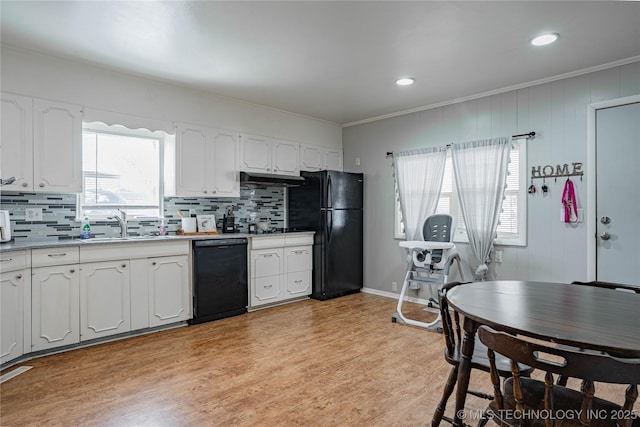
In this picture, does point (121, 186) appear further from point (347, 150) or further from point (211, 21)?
point (347, 150)

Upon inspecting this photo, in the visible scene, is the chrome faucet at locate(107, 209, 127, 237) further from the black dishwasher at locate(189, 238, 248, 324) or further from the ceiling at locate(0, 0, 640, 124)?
the ceiling at locate(0, 0, 640, 124)

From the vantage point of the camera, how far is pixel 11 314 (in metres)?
2.75

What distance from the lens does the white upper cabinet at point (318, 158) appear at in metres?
5.26

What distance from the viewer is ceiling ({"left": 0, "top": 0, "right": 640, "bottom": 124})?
245 centimetres

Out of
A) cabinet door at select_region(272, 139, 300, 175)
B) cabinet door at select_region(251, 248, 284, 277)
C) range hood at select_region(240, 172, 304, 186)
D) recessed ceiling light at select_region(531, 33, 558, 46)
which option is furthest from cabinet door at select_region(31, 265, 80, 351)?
recessed ceiling light at select_region(531, 33, 558, 46)

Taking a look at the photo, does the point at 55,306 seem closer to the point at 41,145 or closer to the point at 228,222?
the point at 41,145

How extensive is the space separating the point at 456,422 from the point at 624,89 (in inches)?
129

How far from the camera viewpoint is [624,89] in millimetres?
3299

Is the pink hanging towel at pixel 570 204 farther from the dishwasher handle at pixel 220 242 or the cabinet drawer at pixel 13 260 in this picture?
the cabinet drawer at pixel 13 260

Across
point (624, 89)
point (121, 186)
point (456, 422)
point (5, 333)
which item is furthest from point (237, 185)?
point (624, 89)

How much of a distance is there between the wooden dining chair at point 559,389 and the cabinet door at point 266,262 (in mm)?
3181

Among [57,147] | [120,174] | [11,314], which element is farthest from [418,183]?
[11,314]

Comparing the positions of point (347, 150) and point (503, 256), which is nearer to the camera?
point (503, 256)

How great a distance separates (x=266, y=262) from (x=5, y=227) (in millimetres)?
2452
